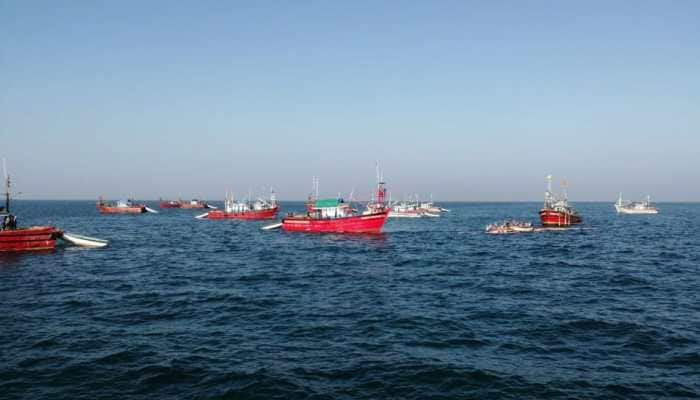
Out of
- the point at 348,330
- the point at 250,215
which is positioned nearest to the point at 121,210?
the point at 250,215

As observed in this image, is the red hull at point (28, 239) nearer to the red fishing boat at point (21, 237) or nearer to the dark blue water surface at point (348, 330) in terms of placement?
the red fishing boat at point (21, 237)

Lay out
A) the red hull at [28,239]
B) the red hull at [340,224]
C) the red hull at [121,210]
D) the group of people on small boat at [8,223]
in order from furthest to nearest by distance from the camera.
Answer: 1. the red hull at [121,210]
2. the red hull at [340,224]
3. the group of people on small boat at [8,223]
4. the red hull at [28,239]

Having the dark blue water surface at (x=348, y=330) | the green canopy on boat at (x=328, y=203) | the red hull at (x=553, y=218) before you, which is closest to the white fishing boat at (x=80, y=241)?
the dark blue water surface at (x=348, y=330)

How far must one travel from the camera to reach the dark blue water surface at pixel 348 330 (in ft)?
53.3

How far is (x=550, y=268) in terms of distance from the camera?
144 feet

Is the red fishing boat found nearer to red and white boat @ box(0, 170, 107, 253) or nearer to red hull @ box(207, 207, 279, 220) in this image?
red and white boat @ box(0, 170, 107, 253)

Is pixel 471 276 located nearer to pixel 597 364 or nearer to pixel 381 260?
pixel 381 260

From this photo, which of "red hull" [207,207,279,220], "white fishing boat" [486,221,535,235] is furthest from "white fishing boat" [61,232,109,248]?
"red hull" [207,207,279,220]

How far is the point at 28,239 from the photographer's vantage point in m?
52.3

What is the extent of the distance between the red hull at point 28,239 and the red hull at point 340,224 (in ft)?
135

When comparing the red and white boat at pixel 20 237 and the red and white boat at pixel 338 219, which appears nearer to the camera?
the red and white boat at pixel 20 237

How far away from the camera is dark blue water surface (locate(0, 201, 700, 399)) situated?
53.3ft

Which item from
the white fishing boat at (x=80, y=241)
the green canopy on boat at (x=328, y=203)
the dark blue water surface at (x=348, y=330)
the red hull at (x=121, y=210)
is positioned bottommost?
the dark blue water surface at (x=348, y=330)

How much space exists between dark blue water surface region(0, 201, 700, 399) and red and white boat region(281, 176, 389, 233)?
32722 mm
